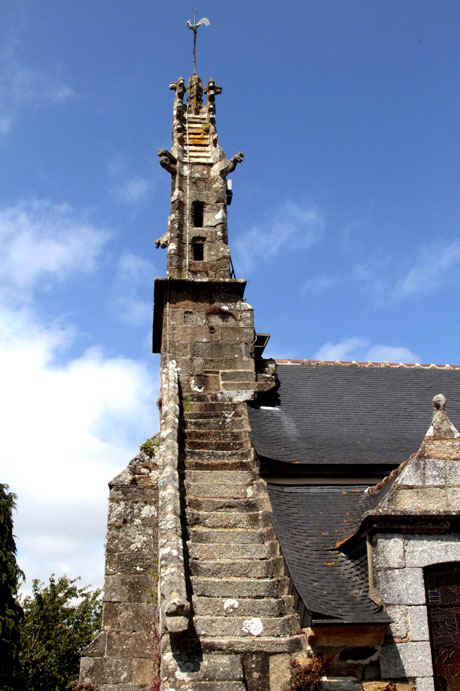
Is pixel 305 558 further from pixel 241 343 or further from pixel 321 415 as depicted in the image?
pixel 241 343

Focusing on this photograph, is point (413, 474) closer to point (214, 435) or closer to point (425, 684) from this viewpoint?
point (425, 684)

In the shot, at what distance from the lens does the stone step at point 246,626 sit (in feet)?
20.2

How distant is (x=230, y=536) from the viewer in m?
7.17

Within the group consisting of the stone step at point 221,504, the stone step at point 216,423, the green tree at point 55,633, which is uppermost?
the stone step at point 216,423

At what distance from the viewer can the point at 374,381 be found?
11.0 meters

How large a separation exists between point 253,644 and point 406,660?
138cm

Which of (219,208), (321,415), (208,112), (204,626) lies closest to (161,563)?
(204,626)

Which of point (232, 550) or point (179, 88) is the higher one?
point (179, 88)

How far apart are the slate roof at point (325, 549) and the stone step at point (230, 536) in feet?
0.66

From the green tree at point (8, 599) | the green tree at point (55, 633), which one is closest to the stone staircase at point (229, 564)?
the green tree at point (8, 599)

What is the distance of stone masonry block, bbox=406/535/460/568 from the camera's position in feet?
20.9

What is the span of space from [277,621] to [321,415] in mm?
3879

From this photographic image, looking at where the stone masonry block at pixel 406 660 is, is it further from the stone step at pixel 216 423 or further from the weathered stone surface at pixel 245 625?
the stone step at pixel 216 423

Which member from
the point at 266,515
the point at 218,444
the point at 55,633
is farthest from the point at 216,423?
the point at 55,633
